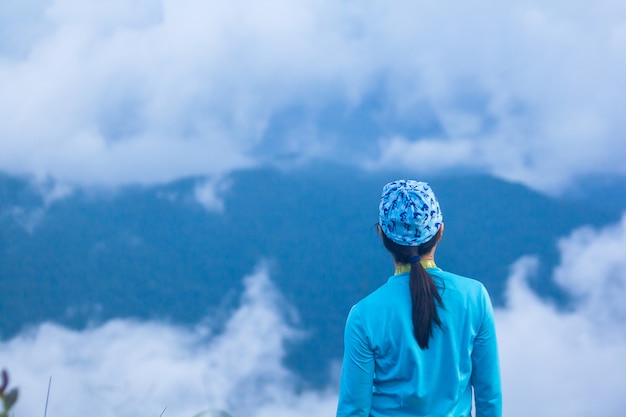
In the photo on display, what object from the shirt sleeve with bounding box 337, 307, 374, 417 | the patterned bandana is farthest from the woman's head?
the shirt sleeve with bounding box 337, 307, 374, 417

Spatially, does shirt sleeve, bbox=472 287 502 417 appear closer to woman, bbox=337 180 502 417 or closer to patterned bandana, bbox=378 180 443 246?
woman, bbox=337 180 502 417

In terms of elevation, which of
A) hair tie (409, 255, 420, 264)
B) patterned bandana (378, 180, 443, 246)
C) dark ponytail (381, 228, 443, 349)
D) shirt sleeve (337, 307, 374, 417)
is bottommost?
shirt sleeve (337, 307, 374, 417)

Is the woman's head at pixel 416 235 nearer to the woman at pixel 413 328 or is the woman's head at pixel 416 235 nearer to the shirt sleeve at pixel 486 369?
the woman at pixel 413 328

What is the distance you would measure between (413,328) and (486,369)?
0.82ft

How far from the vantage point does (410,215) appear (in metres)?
1.32

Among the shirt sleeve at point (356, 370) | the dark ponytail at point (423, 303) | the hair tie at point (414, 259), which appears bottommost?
the shirt sleeve at point (356, 370)

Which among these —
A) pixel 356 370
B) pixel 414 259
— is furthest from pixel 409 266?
pixel 356 370

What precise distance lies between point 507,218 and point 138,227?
4.29 m

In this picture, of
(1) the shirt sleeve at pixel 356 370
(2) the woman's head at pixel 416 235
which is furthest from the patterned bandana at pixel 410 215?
(1) the shirt sleeve at pixel 356 370

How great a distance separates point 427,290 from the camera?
130 cm

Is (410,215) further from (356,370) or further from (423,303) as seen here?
(356,370)

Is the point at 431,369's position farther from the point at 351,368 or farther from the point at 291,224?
the point at 291,224

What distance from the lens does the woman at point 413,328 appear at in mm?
1318

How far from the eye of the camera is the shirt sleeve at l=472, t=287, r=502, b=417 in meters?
1.39
